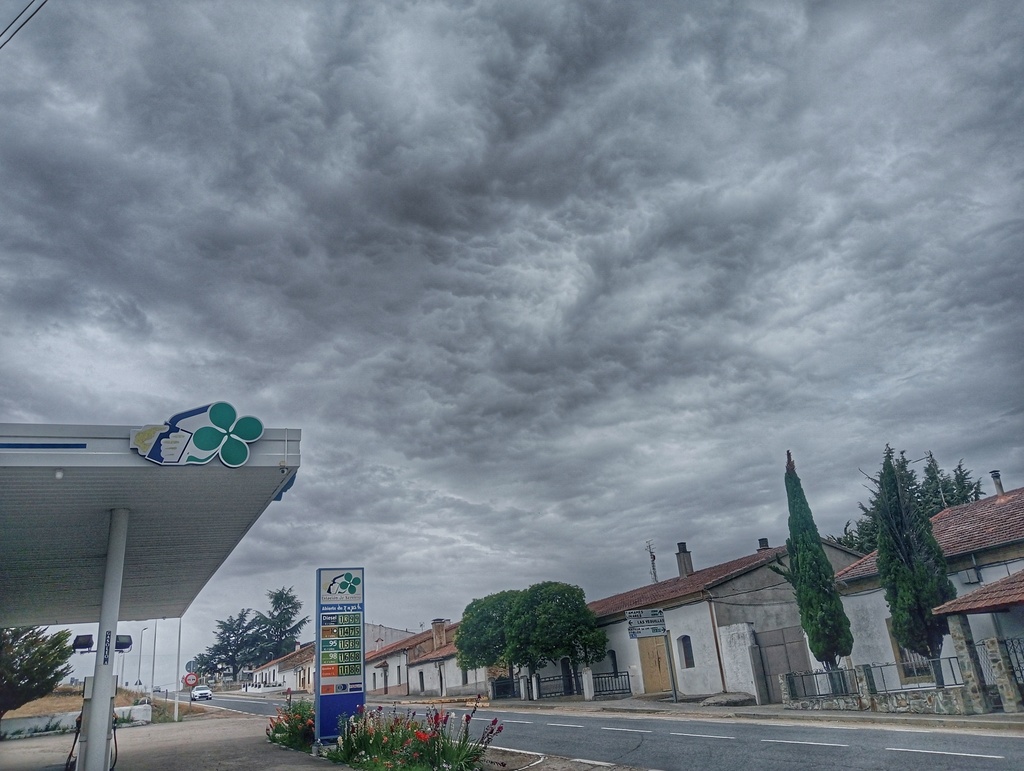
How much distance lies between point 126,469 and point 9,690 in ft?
98.2

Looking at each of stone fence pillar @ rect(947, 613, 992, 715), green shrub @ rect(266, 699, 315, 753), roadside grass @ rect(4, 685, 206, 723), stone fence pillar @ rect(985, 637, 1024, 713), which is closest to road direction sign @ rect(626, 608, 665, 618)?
stone fence pillar @ rect(947, 613, 992, 715)

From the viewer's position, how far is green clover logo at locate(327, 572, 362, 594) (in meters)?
16.9

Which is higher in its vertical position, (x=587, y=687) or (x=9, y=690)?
(x=9, y=690)

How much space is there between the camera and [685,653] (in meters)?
32.3

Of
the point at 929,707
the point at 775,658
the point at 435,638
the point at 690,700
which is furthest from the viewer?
the point at 435,638

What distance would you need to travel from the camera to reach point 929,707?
1780 centimetres

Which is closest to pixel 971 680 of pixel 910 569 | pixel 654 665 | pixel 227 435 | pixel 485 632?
pixel 910 569

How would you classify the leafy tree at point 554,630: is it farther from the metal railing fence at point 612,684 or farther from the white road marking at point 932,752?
the white road marking at point 932,752

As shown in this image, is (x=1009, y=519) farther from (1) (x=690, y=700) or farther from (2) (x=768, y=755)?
(2) (x=768, y=755)

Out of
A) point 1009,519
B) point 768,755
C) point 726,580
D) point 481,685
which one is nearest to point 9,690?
point 481,685

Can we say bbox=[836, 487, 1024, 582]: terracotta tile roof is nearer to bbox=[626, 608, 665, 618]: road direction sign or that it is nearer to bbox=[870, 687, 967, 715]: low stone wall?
bbox=[870, 687, 967, 715]: low stone wall

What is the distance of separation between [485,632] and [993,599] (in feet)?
89.8

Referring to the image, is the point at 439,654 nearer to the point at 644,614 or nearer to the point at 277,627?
the point at 644,614

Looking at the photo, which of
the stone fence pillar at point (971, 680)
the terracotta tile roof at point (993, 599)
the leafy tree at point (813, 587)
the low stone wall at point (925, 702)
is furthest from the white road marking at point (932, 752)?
the leafy tree at point (813, 587)
